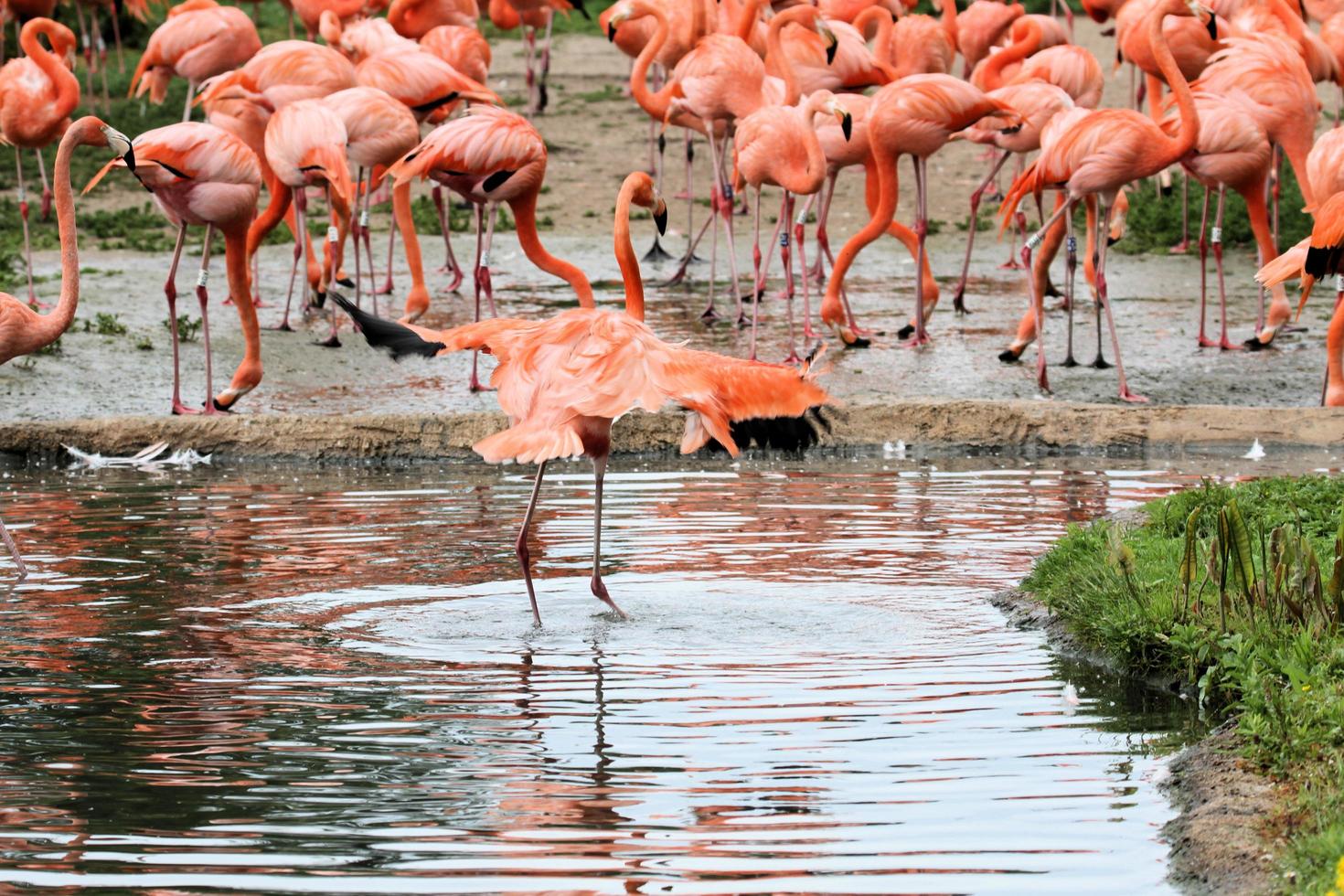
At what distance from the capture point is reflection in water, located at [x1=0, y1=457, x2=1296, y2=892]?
3.34m

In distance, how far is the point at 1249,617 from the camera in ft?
14.2

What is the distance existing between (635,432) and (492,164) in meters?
1.75

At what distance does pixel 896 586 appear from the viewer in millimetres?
5445

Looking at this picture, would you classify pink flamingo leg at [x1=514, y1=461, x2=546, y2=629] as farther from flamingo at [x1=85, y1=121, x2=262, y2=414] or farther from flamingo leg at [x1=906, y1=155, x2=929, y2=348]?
flamingo leg at [x1=906, y1=155, x2=929, y2=348]

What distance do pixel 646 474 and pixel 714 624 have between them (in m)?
2.47

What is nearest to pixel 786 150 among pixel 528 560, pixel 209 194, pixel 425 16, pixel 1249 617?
pixel 209 194

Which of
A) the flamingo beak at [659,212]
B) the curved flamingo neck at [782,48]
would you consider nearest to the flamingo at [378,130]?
the curved flamingo neck at [782,48]

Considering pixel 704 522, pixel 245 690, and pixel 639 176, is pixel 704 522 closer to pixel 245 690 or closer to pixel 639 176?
pixel 639 176

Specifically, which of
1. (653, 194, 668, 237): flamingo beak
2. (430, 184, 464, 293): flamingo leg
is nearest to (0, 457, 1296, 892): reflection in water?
(653, 194, 668, 237): flamingo beak

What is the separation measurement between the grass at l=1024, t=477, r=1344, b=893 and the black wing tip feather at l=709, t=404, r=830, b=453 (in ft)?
2.40

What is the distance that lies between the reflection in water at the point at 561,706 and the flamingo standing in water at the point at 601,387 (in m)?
0.49

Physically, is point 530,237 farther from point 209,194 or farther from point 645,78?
point 645,78

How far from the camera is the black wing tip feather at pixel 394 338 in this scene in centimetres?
534

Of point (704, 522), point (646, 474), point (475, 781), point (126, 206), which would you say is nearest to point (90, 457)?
point (646, 474)
